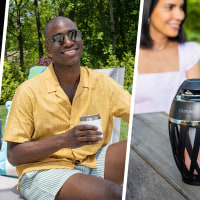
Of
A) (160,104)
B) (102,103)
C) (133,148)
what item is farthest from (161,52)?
(102,103)

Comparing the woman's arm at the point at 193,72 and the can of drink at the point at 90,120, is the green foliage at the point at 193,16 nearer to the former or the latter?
the woman's arm at the point at 193,72

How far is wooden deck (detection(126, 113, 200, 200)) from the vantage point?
175 cm

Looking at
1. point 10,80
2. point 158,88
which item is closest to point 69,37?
point 10,80

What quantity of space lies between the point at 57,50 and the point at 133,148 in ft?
3.51

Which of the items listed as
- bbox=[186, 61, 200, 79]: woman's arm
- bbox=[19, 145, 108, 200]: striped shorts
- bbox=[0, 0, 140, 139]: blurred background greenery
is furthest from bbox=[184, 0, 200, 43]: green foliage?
bbox=[19, 145, 108, 200]: striped shorts

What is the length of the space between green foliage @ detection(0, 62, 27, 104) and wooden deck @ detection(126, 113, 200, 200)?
0.86 metres

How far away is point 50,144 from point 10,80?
48 centimetres

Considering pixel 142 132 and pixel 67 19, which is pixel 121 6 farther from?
pixel 142 132

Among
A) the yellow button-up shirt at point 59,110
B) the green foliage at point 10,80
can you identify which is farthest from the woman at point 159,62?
the green foliage at point 10,80

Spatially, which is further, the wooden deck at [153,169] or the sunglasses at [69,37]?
the wooden deck at [153,169]

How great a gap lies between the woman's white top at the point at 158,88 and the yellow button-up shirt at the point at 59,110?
4.05 feet

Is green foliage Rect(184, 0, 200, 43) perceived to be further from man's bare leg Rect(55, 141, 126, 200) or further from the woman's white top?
man's bare leg Rect(55, 141, 126, 200)

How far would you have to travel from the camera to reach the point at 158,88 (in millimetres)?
2932

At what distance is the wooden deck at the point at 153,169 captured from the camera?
5.75 ft
